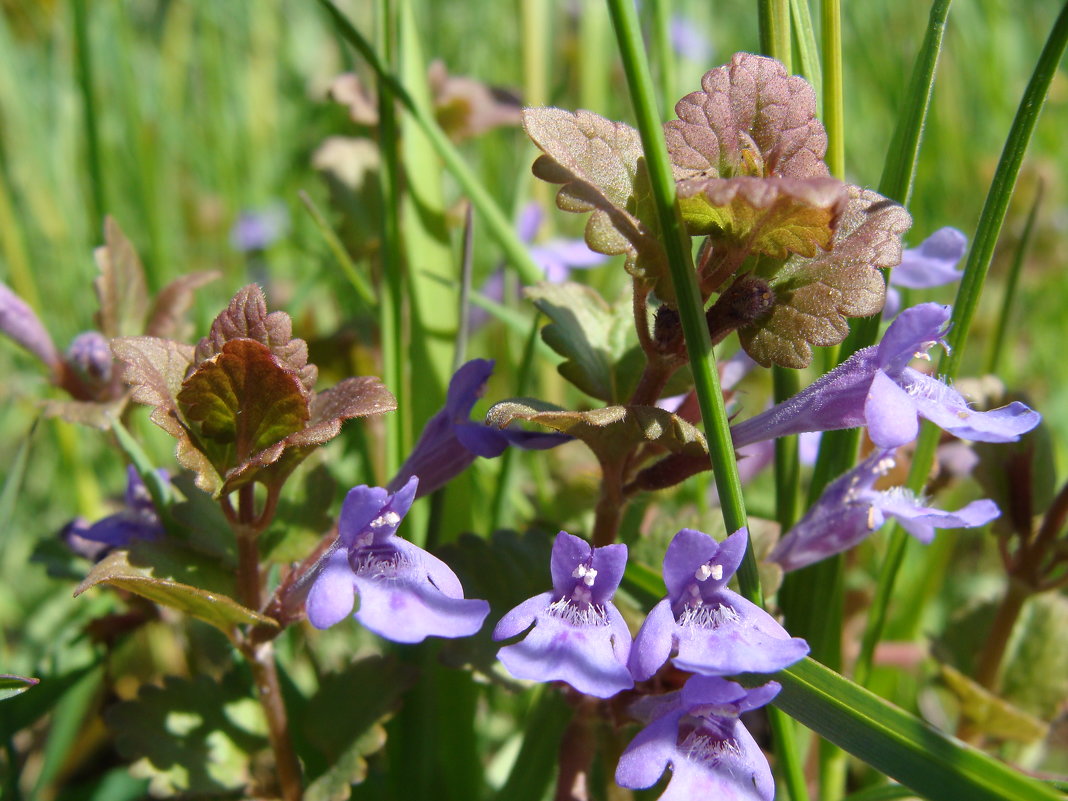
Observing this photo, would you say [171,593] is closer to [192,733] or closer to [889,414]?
[192,733]

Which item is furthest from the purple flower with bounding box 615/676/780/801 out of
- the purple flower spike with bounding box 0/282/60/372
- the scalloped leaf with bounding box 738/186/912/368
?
the purple flower spike with bounding box 0/282/60/372

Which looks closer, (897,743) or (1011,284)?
(897,743)

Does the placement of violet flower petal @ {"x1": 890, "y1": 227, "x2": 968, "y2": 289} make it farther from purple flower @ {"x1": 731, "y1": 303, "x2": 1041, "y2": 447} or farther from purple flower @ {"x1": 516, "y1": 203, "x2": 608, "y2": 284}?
purple flower @ {"x1": 516, "y1": 203, "x2": 608, "y2": 284}

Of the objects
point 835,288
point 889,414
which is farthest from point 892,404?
point 835,288

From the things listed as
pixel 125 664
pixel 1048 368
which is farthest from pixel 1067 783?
pixel 1048 368

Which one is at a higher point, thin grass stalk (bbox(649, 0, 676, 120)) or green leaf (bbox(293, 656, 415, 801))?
thin grass stalk (bbox(649, 0, 676, 120))

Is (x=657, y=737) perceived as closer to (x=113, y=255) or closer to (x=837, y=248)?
(x=837, y=248)
